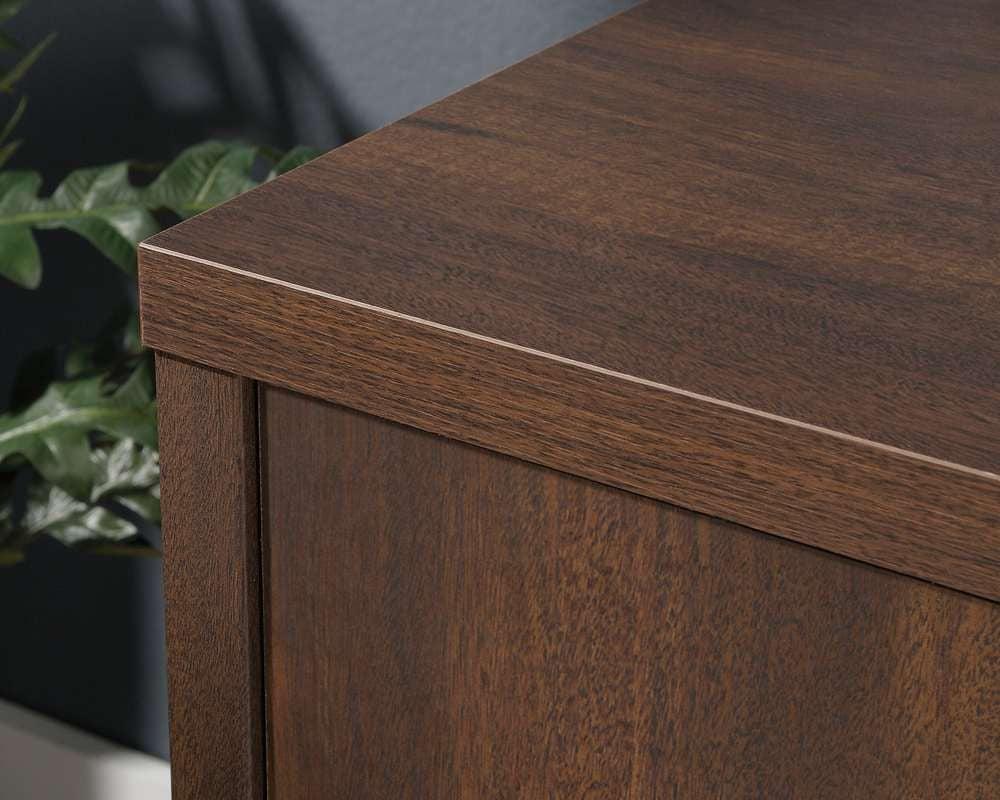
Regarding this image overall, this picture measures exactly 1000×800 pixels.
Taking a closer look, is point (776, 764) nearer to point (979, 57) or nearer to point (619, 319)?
point (619, 319)

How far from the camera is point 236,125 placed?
3.27 ft

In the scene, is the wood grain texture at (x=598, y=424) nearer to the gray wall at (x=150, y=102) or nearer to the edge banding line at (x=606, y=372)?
the edge banding line at (x=606, y=372)

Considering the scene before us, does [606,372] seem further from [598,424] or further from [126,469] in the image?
[126,469]

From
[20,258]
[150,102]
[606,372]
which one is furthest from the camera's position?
[150,102]

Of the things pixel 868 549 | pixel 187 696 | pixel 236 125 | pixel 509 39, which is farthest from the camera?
pixel 236 125

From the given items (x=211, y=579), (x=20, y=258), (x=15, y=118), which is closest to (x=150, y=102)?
(x=15, y=118)

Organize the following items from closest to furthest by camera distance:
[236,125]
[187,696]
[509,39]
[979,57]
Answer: [187,696] → [979,57] → [509,39] → [236,125]

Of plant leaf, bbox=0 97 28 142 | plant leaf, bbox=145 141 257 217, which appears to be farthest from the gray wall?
plant leaf, bbox=145 141 257 217

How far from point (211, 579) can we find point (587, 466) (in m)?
0.13

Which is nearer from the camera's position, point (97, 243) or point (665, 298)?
point (665, 298)

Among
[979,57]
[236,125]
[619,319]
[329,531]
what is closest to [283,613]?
[329,531]

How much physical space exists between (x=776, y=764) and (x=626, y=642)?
0.05 metres

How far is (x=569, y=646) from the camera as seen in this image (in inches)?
12.8

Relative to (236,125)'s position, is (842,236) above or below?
above
